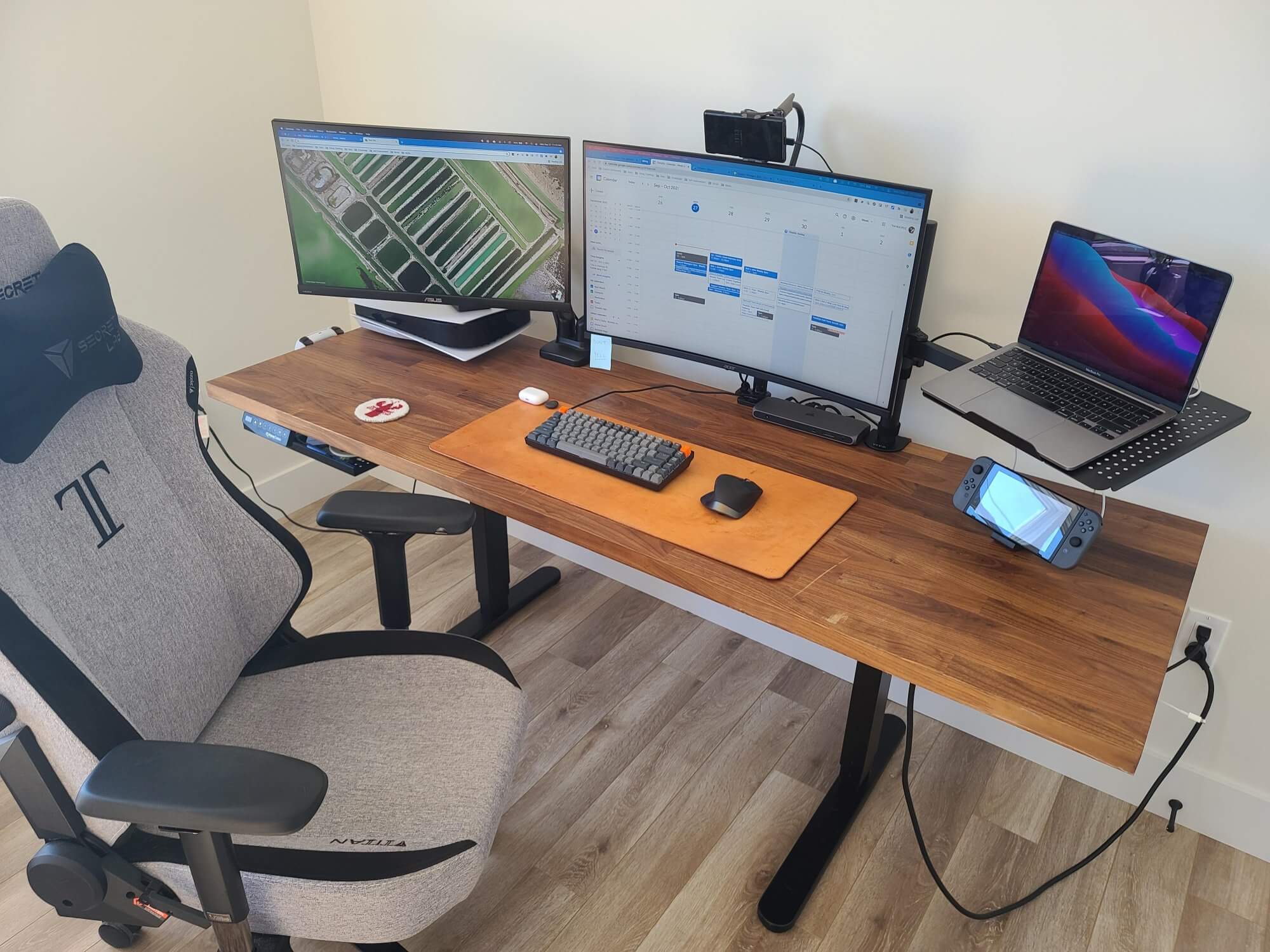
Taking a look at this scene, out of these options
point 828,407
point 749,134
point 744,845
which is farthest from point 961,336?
point 744,845

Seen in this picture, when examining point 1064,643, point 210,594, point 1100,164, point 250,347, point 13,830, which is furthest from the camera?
point 250,347

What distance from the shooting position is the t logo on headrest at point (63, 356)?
1.12 m

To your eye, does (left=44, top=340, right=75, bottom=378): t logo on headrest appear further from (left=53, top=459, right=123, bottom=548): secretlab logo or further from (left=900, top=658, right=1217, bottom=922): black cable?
(left=900, top=658, right=1217, bottom=922): black cable

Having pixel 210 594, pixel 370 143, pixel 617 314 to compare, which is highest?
pixel 370 143

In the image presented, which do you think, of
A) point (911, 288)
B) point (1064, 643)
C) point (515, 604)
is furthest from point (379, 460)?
point (1064, 643)

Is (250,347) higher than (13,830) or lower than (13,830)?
higher

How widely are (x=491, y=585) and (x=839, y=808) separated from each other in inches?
38.9

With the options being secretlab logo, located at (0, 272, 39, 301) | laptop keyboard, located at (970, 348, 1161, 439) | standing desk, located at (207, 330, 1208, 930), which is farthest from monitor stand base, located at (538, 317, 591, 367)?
secretlab logo, located at (0, 272, 39, 301)

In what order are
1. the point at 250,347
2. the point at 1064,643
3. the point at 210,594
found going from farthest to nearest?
the point at 250,347
the point at 210,594
the point at 1064,643

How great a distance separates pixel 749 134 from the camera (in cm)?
162

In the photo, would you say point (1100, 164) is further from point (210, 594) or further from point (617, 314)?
point (210, 594)

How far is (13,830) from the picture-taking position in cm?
182

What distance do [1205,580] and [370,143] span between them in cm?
182

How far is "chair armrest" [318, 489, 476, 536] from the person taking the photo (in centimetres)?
144
